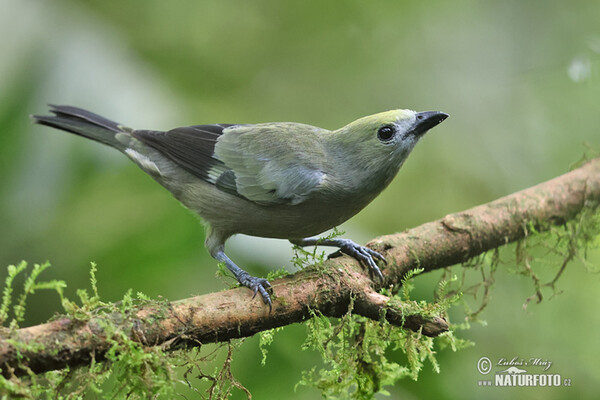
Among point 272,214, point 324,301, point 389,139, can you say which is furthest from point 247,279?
point 389,139

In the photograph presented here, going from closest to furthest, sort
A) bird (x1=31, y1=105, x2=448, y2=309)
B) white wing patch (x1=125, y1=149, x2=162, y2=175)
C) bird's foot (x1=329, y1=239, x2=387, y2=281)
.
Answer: bird's foot (x1=329, y1=239, x2=387, y2=281) → bird (x1=31, y1=105, x2=448, y2=309) → white wing patch (x1=125, y1=149, x2=162, y2=175)

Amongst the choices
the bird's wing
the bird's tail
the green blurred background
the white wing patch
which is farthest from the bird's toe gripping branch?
the bird's tail

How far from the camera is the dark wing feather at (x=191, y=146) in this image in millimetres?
3811

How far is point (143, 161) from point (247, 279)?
1.55 meters

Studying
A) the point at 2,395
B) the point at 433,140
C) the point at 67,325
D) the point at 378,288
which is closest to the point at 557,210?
the point at 378,288

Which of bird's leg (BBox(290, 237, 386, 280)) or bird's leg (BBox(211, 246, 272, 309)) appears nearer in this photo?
bird's leg (BBox(211, 246, 272, 309))

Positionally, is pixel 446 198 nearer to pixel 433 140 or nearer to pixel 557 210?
pixel 433 140

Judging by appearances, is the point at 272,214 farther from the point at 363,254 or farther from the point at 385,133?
the point at 385,133

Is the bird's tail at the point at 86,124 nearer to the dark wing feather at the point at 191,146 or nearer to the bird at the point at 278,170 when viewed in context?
the bird at the point at 278,170

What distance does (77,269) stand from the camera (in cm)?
385

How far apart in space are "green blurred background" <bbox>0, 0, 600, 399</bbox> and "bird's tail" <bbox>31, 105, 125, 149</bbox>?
5.1 inches

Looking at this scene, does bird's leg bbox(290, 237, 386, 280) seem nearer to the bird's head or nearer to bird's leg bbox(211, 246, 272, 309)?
the bird's head

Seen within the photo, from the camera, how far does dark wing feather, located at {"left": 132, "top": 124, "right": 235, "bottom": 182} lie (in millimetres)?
3811

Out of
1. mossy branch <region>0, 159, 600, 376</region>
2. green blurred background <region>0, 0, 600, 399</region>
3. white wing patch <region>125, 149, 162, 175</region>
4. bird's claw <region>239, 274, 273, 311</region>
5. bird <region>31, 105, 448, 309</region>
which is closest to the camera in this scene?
mossy branch <region>0, 159, 600, 376</region>
